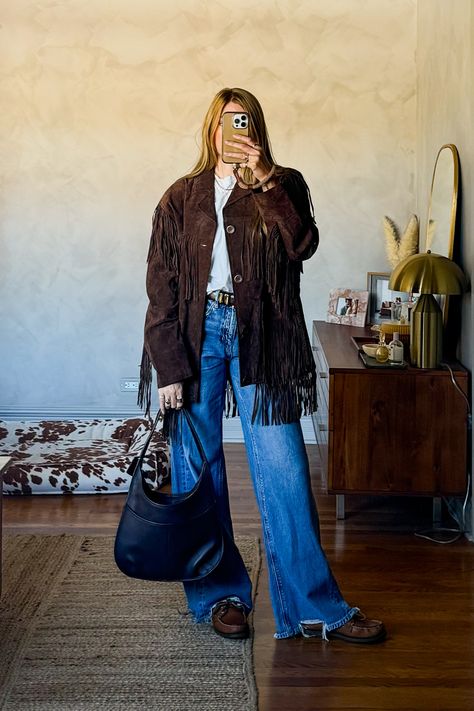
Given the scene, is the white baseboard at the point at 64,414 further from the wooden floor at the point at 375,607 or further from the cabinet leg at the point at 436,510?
the cabinet leg at the point at 436,510

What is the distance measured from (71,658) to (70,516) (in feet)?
4.32

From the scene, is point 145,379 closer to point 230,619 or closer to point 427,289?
point 230,619

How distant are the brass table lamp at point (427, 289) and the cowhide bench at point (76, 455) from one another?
53.1 inches

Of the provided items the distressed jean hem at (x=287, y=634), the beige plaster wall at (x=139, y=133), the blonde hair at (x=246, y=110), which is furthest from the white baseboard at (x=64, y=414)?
the blonde hair at (x=246, y=110)

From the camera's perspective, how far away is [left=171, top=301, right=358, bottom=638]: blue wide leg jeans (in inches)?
93.9

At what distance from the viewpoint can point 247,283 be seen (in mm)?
2326

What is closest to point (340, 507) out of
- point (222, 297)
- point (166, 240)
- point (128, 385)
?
point (222, 297)

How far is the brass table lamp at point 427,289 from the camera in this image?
334 centimetres

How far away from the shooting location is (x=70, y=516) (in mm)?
3676

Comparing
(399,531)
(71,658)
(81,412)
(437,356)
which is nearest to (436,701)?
(71,658)

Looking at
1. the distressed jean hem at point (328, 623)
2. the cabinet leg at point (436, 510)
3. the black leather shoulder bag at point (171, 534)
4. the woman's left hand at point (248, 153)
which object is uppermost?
the woman's left hand at point (248, 153)

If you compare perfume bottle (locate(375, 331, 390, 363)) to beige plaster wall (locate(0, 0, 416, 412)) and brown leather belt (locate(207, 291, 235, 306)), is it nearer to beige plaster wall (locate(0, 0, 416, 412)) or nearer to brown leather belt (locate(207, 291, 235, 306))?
brown leather belt (locate(207, 291, 235, 306))

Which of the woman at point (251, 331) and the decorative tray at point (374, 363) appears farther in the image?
the decorative tray at point (374, 363)

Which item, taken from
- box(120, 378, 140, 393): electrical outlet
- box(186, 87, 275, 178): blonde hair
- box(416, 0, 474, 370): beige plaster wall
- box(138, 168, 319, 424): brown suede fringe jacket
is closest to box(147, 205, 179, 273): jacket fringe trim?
box(138, 168, 319, 424): brown suede fringe jacket
